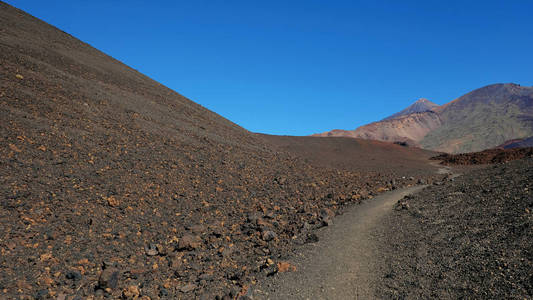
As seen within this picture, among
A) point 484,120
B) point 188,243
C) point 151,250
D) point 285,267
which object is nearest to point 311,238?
point 285,267

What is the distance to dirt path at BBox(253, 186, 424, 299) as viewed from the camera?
5.66 meters

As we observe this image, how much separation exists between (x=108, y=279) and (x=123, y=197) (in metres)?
2.92

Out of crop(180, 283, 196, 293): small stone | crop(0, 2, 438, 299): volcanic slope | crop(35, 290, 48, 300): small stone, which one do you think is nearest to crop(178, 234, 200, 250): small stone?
crop(0, 2, 438, 299): volcanic slope

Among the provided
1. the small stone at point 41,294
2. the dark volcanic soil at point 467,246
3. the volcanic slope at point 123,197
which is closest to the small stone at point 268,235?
the volcanic slope at point 123,197

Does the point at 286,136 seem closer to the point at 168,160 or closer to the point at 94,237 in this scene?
the point at 168,160

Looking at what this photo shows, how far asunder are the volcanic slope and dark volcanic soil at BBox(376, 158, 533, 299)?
253cm

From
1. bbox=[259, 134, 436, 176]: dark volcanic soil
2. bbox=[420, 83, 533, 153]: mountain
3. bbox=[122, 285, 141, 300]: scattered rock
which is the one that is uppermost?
bbox=[420, 83, 533, 153]: mountain

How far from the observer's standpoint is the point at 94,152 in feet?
29.6

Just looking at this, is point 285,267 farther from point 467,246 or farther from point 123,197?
point 123,197

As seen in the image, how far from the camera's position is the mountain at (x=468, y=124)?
320 ft

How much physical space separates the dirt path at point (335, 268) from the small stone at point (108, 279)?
247 centimetres

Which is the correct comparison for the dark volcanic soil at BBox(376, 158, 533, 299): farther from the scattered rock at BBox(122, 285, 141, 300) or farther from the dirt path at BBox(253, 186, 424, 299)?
the scattered rock at BBox(122, 285, 141, 300)

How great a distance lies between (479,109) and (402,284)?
164299 millimetres

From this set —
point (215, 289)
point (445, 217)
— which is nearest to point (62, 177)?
point (215, 289)
